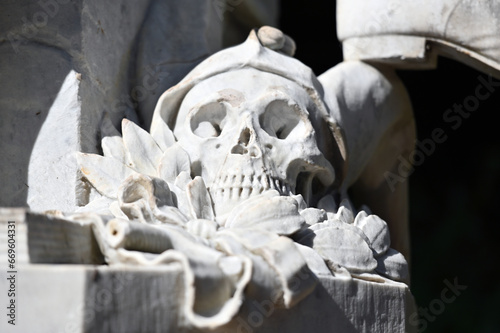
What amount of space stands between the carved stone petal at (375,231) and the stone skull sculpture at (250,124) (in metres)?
0.20

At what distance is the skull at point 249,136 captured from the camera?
227 cm

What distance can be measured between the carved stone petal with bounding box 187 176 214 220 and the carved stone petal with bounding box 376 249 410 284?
455 mm

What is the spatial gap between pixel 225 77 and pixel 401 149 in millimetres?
857

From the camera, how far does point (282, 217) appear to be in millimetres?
2074

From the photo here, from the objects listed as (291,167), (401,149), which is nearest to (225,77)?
(291,167)

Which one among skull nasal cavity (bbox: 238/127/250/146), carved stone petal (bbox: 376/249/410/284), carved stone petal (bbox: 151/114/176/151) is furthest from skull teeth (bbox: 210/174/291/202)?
carved stone petal (bbox: 376/249/410/284)

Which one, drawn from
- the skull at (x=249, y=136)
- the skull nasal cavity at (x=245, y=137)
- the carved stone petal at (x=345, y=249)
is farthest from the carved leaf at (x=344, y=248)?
the skull nasal cavity at (x=245, y=137)

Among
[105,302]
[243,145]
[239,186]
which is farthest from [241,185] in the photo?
[105,302]

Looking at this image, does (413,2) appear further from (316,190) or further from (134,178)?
(134,178)

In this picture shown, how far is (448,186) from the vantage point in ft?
15.0

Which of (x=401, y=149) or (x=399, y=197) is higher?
(x=401, y=149)

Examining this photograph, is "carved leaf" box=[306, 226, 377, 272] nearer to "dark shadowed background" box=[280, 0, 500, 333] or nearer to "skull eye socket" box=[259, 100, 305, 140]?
"skull eye socket" box=[259, 100, 305, 140]

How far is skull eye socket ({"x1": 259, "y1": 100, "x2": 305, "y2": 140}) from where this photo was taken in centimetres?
241

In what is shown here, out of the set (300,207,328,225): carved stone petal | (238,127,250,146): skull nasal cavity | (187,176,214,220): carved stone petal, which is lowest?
(300,207,328,225): carved stone petal
